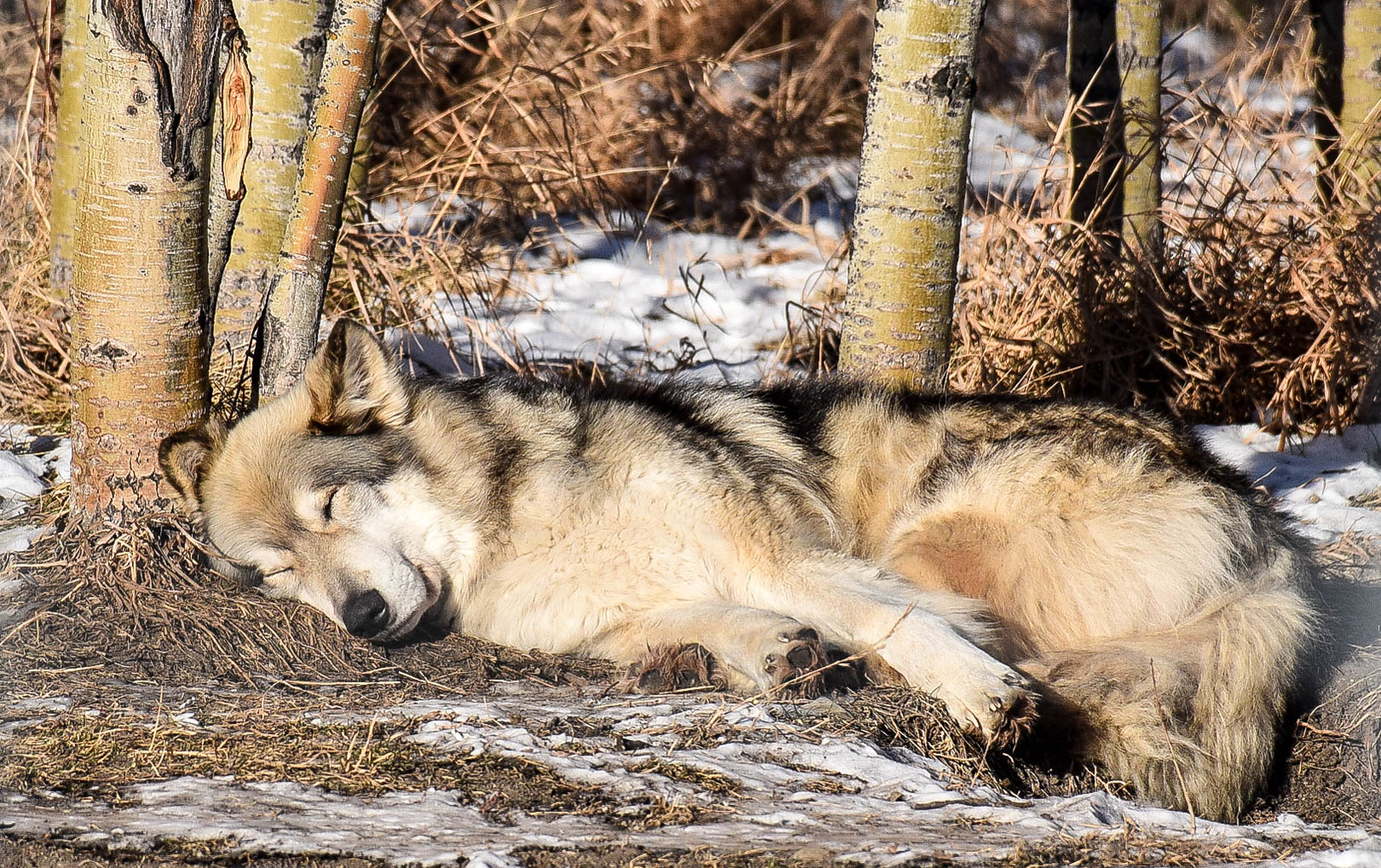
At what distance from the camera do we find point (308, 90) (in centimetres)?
457

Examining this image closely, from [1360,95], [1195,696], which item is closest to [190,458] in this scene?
[1195,696]

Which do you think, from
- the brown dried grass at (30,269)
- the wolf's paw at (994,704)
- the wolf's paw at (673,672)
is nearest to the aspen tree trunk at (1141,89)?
the wolf's paw at (994,704)

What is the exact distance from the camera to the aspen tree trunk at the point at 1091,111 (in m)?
5.62

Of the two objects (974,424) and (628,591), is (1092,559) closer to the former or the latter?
(974,424)

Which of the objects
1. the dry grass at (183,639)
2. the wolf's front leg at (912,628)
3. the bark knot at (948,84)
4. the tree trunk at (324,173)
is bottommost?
the dry grass at (183,639)

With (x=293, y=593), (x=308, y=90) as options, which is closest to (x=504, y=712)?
(x=293, y=593)

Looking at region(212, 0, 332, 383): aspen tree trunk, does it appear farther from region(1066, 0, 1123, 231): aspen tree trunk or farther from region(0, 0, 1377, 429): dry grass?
region(1066, 0, 1123, 231): aspen tree trunk

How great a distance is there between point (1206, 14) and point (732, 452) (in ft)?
34.9

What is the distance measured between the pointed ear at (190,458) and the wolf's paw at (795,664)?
1853mm

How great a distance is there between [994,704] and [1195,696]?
56 cm

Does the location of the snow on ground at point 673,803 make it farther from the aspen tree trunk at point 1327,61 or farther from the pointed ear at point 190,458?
the aspen tree trunk at point 1327,61

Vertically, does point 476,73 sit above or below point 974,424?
above

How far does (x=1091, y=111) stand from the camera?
621cm

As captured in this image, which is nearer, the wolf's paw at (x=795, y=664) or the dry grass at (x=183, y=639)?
the wolf's paw at (x=795, y=664)
